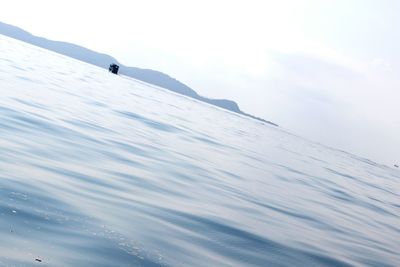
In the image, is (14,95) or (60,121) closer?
(60,121)

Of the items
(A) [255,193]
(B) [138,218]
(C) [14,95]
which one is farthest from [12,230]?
(C) [14,95]

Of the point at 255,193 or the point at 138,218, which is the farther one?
the point at 255,193

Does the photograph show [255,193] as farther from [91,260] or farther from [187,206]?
[91,260]

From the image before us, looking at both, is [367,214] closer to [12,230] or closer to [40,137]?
[40,137]

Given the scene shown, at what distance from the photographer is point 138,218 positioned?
7.52 metres

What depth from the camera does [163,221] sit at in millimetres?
7789

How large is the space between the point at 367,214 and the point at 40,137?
448 inches

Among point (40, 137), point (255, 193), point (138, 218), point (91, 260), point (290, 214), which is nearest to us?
point (91, 260)

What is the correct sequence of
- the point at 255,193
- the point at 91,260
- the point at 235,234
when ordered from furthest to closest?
the point at 255,193 < the point at 235,234 < the point at 91,260

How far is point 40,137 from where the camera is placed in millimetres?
12531

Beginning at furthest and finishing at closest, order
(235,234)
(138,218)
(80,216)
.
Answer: (235,234)
(138,218)
(80,216)

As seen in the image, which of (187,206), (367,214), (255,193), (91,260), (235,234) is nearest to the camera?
(91,260)

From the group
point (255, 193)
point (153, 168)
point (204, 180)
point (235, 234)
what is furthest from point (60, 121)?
point (235, 234)

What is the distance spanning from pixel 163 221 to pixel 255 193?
6166mm
